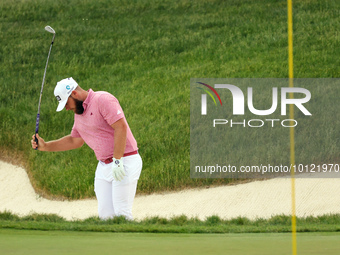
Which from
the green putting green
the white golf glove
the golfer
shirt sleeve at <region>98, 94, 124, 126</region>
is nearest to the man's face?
the golfer

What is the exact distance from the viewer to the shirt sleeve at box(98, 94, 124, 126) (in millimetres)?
5984

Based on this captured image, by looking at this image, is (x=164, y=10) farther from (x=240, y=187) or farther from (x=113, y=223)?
(x=113, y=223)

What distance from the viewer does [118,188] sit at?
6.46 meters

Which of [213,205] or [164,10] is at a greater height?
[164,10]

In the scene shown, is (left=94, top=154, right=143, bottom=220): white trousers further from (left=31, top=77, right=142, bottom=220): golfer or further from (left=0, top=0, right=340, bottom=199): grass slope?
(left=0, top=0, right=340, bottom=199): grass slope

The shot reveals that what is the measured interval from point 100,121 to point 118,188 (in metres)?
0.76

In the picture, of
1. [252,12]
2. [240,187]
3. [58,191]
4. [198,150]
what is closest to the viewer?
[240,187]

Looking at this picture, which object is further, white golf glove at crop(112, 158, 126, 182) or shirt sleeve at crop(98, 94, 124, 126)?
white golf glove at crop(112, 158, 126, 182)

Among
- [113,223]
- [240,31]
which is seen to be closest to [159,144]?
[113,223]

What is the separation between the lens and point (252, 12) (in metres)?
24.1

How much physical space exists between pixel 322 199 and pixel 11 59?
12.3m

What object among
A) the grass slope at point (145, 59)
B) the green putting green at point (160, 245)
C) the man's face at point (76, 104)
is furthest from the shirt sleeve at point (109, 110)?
the grass slope at point (145, 59)

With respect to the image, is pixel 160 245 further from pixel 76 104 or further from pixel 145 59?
pixel 145 59

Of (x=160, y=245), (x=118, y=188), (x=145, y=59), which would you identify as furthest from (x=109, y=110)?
(x=145, y=59)
